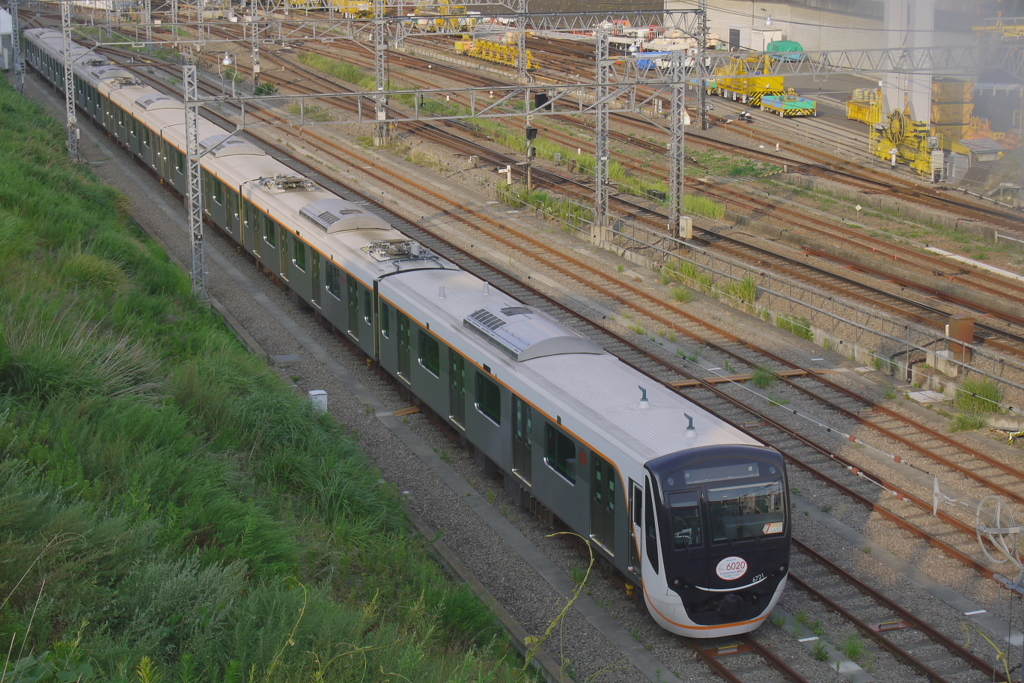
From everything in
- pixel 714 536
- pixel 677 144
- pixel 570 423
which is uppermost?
pixel 677 144

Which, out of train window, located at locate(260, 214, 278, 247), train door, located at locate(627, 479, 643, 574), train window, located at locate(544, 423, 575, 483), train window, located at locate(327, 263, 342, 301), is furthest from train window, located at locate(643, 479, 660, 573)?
train window, located at locate(260, 214, 278, 247)

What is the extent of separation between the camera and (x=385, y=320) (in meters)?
17.5

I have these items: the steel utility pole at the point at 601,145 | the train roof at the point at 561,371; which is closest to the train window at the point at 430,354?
the train roof at the point at 561,371

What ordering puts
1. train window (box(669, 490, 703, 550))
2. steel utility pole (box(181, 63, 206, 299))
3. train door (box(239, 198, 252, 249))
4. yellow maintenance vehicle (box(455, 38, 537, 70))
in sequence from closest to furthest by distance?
train window (box(669, 490, 703, 550))
steel utility pole (box(181, 63, 206, 299))
train door (box(239, 198, 252, 249))
yellow maintenance vehicle (box(455, 38, 537, 70))

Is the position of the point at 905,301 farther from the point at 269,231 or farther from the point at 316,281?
the point at 269,231

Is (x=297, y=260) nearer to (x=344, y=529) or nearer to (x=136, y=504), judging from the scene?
(x=344, y=529)

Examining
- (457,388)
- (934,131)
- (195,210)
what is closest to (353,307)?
(457,388)

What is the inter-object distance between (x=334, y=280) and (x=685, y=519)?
1117 centimetres

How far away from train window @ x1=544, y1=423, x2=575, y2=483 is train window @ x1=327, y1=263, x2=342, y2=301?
814 centimetres

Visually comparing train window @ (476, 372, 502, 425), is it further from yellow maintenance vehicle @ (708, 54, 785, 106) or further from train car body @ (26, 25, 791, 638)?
yellow maintenance vehicle @ (708, 54, 785, 106)

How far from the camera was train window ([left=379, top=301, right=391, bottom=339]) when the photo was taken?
17344 millimetres

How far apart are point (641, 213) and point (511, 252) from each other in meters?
5.88

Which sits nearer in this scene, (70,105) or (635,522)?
(635,522)

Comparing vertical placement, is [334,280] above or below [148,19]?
below
